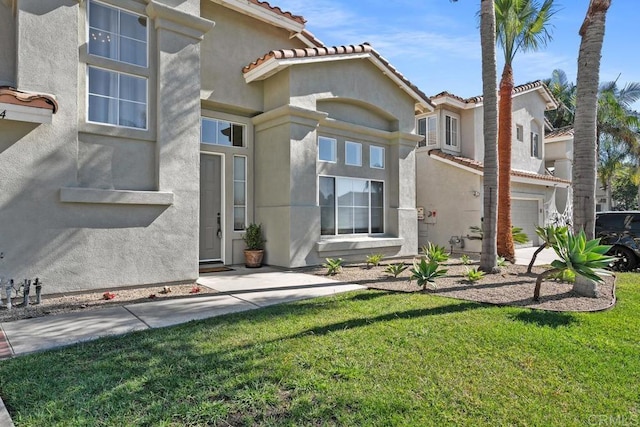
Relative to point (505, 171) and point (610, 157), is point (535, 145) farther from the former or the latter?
point (610, 157)

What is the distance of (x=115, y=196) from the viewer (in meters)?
7.70

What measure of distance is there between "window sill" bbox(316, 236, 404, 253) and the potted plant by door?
5.50 feet

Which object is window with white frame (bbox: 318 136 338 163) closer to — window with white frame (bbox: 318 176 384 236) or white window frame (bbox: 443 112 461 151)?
window with white frame (bbox: 318 176 384 236)

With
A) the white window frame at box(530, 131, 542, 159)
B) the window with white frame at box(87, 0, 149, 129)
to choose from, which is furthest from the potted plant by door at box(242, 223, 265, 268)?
the white window frame at box(530, 131, 542, 159)

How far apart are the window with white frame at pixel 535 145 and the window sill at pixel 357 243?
13.6 m

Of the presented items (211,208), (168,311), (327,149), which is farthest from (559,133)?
(168,311)

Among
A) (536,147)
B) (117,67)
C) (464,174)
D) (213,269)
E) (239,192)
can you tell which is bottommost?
(213,269)

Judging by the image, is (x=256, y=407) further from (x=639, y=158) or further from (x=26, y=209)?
(x=639, y=158)

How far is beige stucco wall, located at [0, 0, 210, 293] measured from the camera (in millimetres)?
6898

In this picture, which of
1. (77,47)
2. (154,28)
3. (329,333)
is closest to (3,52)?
(77,47)

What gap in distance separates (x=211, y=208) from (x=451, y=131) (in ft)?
42.4

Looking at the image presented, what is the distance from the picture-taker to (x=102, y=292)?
7641 millimetres

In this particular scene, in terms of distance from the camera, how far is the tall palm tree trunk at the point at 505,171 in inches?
497

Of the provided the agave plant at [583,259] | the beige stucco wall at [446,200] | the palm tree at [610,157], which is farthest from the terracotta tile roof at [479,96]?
the palm tree at [610,157]
